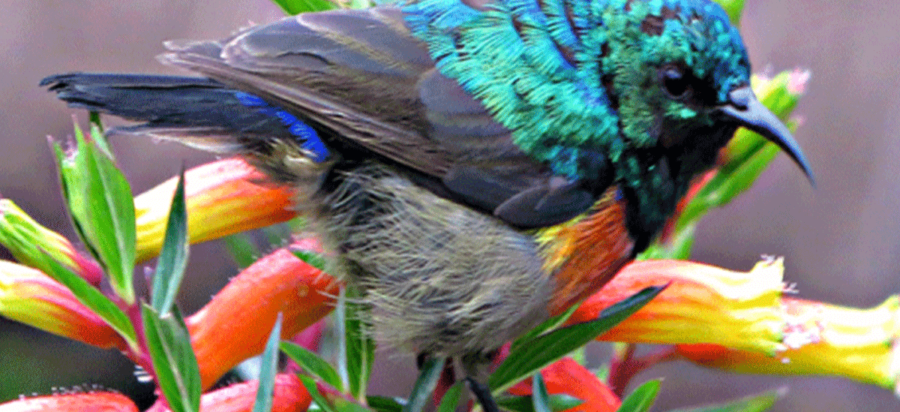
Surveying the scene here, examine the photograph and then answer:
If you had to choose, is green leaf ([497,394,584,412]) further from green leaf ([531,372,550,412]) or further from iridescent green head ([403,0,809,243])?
iridescent green head ([403,0,809,243])

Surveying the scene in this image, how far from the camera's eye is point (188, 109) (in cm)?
97

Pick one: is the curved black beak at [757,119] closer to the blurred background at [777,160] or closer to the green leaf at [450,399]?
the green leaf at [450,399]

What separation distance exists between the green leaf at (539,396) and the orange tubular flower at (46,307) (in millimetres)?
376

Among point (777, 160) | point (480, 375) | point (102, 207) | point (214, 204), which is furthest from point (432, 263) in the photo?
point (777, 160)

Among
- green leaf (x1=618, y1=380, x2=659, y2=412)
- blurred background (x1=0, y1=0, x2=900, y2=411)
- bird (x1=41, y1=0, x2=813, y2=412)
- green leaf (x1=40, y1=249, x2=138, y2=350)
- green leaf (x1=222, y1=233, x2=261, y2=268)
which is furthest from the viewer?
blurred background (x1=0, y1=0, x2=900, y2=411)

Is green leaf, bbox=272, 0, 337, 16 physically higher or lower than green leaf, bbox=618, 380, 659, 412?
higher

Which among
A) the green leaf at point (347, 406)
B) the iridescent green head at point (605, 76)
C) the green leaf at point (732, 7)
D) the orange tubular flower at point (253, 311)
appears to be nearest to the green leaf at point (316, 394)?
the green leaf at point (347, 406)

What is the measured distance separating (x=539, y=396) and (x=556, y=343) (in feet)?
0.20

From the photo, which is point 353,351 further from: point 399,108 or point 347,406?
point 399,108

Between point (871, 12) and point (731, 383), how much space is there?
1.01 metres

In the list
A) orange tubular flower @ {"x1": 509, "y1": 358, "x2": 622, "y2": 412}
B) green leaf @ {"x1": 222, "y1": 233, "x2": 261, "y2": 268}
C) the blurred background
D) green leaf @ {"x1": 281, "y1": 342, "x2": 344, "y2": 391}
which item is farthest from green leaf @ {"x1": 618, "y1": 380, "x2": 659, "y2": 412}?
the blurred background

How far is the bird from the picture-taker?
0.99 m

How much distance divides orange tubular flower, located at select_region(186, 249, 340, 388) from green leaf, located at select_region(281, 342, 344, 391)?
77mm

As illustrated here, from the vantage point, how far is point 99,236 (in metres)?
0.82
